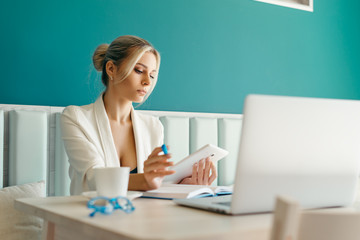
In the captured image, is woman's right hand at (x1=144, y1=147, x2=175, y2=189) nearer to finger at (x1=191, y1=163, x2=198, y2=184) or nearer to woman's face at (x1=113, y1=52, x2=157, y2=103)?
finger at (x1=191, y1=163, x2=198, y2=184)

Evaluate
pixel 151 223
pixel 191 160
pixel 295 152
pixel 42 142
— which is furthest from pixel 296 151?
pixel 42 142

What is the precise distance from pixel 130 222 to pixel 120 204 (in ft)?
0.58

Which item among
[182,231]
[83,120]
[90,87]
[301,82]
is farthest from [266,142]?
[301,82]

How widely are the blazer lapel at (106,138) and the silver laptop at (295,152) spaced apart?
0.84 metres

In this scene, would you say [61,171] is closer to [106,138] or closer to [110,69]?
[106,138]

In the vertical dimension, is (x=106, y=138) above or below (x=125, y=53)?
below

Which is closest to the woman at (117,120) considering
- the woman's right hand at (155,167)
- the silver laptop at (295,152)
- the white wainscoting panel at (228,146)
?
the woman's right hand at (155,167)

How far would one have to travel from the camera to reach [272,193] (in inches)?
37.6

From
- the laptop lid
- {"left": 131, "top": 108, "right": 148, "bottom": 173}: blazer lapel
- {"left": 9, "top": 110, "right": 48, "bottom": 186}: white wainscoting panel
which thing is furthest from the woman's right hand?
{"left": 9, "top": 110, "right": 48, "bottom": 186}: white wainscoting panel

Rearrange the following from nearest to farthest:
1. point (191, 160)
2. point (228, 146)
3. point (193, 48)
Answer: point (191, 160) → point (228, 146) → point (193, 48)

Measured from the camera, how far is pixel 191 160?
1.55 m

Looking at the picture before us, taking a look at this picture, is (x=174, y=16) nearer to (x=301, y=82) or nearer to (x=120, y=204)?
(x=301, y=82)

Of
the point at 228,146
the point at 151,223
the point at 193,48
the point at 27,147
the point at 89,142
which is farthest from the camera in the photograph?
the point at 193,48

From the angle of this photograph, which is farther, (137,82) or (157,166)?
(137,82)
